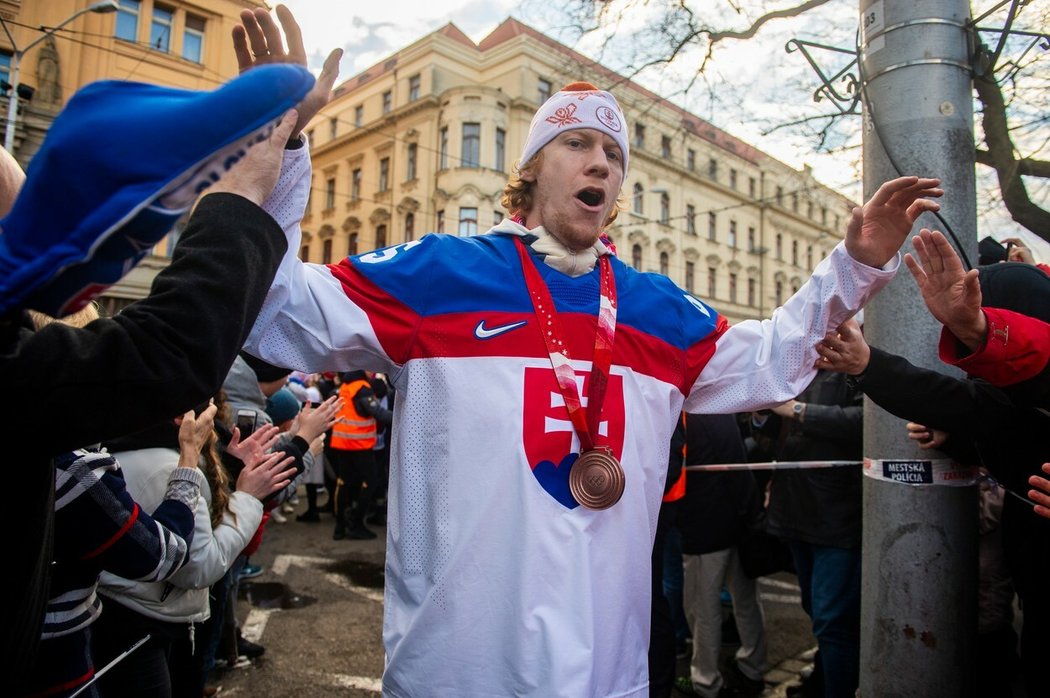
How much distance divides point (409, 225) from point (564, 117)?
29.4 meters

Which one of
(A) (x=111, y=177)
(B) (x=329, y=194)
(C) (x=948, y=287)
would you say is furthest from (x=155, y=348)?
(B) (x=329, y=194)

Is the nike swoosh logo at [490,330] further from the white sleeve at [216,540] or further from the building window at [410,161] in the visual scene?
the building window at [410,161]

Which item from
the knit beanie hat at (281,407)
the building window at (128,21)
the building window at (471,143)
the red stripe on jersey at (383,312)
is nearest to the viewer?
the red stripe on jersey at (383,312)

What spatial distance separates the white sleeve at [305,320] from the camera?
156 cm

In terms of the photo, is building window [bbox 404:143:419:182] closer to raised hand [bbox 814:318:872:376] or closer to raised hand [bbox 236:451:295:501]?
raised hand [bbox 236:451:295:501]

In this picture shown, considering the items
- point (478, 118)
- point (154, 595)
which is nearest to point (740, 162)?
point (478, 118)

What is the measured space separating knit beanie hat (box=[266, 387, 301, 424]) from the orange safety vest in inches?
96.8

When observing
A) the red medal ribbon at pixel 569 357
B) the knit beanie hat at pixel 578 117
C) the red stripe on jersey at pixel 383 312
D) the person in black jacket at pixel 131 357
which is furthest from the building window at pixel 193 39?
the person in black jacket at pixel 131 357

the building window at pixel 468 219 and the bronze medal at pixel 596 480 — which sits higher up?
the building window at pixel 468 219

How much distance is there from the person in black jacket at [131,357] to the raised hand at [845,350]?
1.75 metres

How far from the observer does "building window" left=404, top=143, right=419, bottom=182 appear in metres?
30.8

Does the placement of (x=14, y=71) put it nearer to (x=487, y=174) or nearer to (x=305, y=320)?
(x=305, y=320)

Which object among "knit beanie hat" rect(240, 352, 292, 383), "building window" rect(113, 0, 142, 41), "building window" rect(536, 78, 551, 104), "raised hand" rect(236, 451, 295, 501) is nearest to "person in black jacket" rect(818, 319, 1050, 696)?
"raised hand" rect(236, 451, 295, 501)

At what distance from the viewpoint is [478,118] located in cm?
2877
